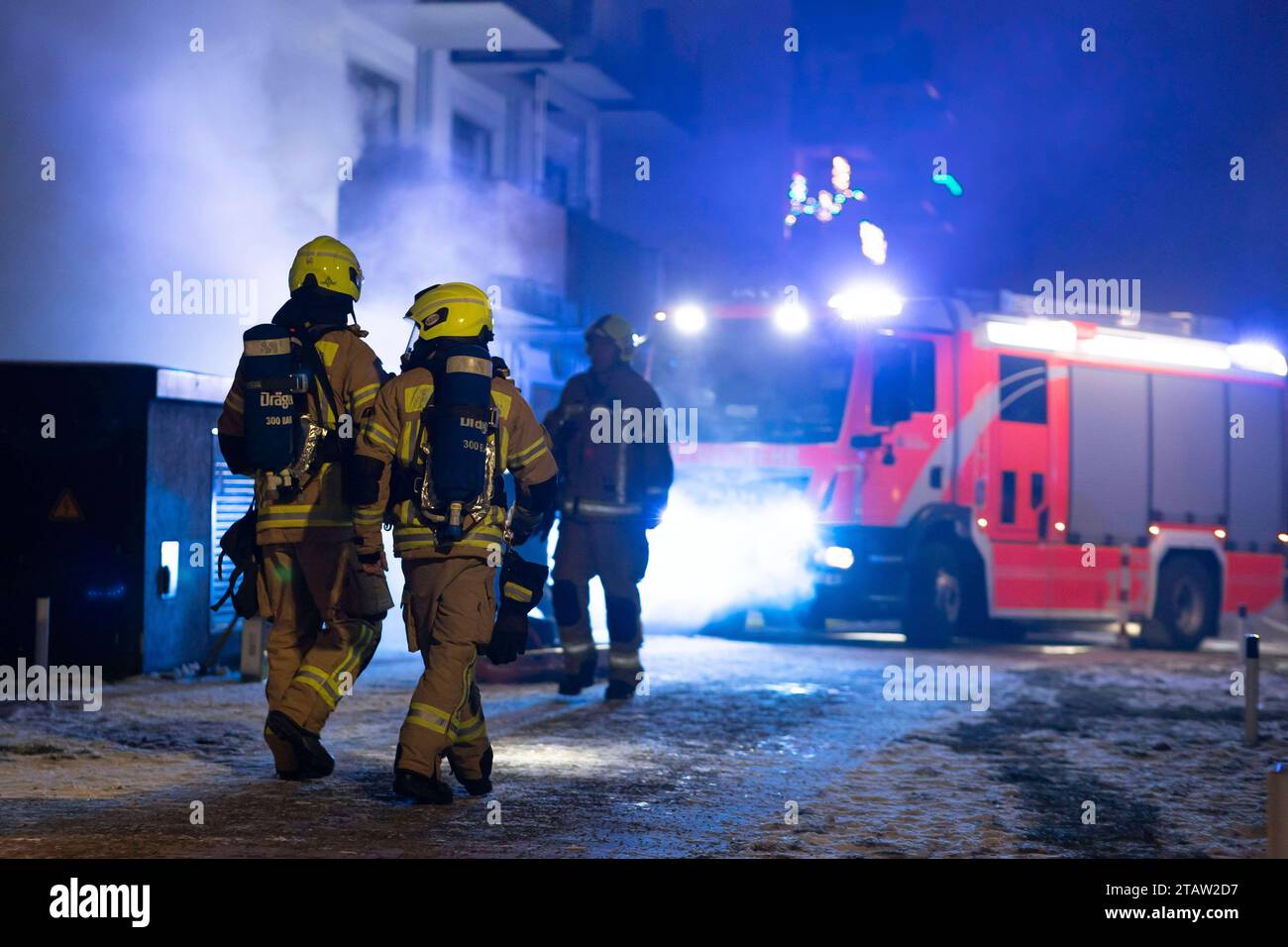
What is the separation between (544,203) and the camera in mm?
24750

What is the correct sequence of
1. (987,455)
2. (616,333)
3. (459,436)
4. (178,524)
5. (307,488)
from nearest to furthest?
(459,436)
(307,488)
(616,333)
(178,524)
(987,455)

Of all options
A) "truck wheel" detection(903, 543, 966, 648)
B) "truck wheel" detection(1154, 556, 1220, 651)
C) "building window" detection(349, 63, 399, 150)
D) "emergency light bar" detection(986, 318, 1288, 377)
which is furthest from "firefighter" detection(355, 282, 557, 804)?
"building window" detection(349, 63, 399, 150)

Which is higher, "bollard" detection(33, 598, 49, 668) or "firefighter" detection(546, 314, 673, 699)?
"firefighter" detection(546, 314, 673, 699)

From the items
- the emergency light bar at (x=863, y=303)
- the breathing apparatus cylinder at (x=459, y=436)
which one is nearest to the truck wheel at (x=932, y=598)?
the emergency light bar at (x=863, y=303)

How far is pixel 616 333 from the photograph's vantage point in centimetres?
981

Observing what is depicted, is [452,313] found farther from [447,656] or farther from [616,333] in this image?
[616,333]

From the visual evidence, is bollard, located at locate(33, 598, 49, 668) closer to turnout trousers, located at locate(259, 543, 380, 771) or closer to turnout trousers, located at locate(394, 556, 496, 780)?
turnout trousers, located at locate(259, 543, 380, 771)

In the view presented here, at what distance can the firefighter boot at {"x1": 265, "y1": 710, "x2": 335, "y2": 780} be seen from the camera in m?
6.56

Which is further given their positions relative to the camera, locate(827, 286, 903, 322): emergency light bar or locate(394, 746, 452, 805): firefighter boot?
locate(827, 286, 903, 322): emergency light bar

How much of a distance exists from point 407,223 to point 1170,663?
11.0m

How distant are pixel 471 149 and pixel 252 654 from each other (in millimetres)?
14623

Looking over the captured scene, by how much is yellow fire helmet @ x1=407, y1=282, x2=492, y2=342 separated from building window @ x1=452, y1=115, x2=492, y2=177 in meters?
16.5

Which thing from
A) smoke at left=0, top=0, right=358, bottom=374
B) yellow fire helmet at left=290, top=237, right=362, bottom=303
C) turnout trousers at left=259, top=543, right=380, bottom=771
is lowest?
turnout trousers at left=259, top=543, right=380, bottom=771

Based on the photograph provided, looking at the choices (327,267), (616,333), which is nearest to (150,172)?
(616,333)
